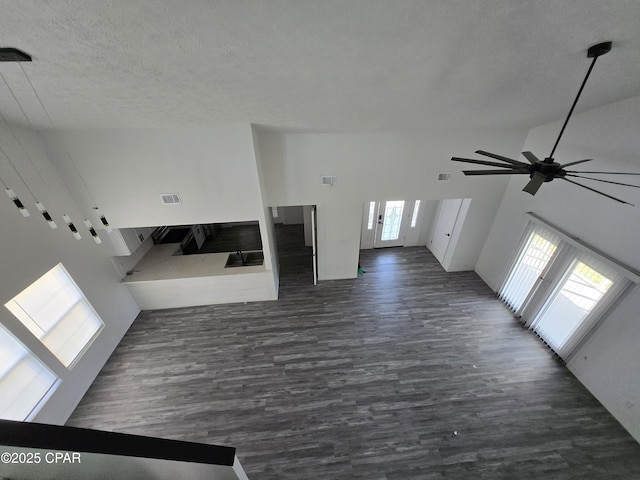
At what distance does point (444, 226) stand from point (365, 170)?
2908 millimetres

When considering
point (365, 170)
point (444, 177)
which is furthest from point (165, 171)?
point (444, 177)

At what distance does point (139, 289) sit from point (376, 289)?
16.0 feet

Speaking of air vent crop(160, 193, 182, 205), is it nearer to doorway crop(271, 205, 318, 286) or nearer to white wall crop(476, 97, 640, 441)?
doorway crop(271, 205, 318, 286)

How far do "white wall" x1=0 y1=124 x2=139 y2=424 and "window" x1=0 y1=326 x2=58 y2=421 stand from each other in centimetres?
9

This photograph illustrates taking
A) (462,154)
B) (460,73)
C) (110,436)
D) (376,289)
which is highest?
(460,73)

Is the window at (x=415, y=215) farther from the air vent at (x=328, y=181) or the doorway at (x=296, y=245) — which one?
the air vent at (x=328, y=181)

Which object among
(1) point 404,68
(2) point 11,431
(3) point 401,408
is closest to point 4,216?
(2) point 11,431

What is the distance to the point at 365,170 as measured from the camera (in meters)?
4.42

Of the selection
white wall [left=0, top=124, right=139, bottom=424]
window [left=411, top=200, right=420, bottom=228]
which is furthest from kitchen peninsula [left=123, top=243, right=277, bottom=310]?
window [left=411, top=200, right=420, bottom=228]

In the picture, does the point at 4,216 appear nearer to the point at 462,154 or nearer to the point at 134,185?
the point at 134,185

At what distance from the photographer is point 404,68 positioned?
205cm

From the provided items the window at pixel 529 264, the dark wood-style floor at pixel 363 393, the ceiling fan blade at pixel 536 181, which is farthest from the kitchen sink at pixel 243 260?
the window at pixel 529 264

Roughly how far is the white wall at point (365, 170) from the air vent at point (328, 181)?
8 cm

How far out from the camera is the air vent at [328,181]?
14.6 ft
